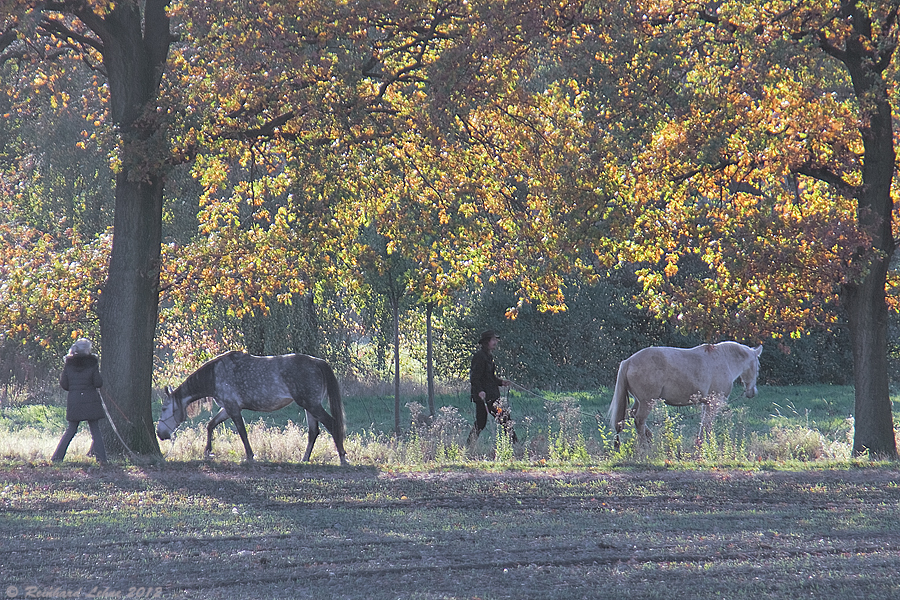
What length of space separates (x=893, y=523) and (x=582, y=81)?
6956 millimetres

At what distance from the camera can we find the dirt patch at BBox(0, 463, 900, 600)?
20.6 feet

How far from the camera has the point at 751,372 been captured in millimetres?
16109

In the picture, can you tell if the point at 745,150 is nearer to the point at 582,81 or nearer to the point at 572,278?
the point at 582,81

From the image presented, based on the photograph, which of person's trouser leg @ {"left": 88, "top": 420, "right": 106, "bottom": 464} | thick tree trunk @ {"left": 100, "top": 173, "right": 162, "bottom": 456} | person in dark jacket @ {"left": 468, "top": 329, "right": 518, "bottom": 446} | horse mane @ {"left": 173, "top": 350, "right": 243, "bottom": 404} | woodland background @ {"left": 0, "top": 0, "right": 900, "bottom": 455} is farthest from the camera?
horse mane @ {"left": 173, "top": 350, "right": 243, "bottom": 404}

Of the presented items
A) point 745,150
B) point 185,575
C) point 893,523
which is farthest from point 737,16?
point 185,575

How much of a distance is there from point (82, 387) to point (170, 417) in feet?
7.77

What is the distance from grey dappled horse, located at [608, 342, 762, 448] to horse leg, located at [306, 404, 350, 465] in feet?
13.8

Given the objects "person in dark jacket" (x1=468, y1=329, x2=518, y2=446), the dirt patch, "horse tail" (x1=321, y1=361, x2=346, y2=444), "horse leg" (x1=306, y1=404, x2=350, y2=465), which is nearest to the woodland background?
"person in dark jacket" (x1=468, y1=329, x2=518, y2=446)

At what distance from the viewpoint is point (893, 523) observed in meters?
8.45

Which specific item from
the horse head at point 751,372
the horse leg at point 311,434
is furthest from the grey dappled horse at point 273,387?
the horse head at point 751,372

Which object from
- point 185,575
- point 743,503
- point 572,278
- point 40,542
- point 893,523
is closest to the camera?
point 185,575

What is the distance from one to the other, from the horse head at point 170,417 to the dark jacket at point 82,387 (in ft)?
6.67

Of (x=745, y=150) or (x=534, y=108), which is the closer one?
(x=745, y=150)

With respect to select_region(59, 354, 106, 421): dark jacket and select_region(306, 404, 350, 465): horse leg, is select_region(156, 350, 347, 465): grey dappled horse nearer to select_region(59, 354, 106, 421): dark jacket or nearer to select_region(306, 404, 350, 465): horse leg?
select_region(306, 404, 350, 465): horse leg
